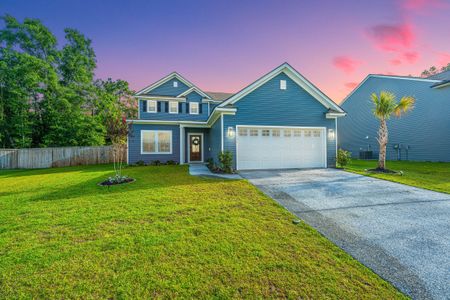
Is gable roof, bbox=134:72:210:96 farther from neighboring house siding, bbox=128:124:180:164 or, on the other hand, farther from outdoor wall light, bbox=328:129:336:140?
outdoor wall light, bbox=328:129:336:140

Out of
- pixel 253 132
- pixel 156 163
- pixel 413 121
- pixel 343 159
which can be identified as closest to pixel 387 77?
pixel 413 121

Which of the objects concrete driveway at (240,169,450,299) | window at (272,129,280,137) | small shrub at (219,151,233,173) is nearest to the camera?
concrete driveway at (240,169,450,299)

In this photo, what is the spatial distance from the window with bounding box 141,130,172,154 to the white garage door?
7.06 meters

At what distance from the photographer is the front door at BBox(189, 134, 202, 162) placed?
15648 millimetres

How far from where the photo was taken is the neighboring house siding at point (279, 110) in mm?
10234

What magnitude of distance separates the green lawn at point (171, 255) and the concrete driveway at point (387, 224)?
1.22ft

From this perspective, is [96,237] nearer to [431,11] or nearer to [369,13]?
[369,13]

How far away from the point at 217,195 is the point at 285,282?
366 centimetres

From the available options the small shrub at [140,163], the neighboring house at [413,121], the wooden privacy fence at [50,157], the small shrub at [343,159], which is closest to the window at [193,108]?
the small shrub at [140,163]

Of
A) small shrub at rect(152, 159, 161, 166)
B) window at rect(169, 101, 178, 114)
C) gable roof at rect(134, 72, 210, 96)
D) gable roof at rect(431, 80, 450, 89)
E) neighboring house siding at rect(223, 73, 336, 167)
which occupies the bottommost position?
small shrub at rect(152, 159, 161, 166)

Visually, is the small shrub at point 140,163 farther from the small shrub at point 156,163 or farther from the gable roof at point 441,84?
the gable roof at point 441,84

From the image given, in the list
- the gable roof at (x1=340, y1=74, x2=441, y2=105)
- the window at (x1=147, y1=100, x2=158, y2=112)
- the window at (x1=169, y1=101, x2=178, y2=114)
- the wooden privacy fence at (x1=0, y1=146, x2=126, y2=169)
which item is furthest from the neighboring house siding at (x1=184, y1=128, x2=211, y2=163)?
the gable roof at (x1=340, y1=74, x2=441, y2=105)

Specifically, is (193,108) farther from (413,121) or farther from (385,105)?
(413,121)

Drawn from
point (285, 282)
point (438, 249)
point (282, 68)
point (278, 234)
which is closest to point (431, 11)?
point (282, 68)
